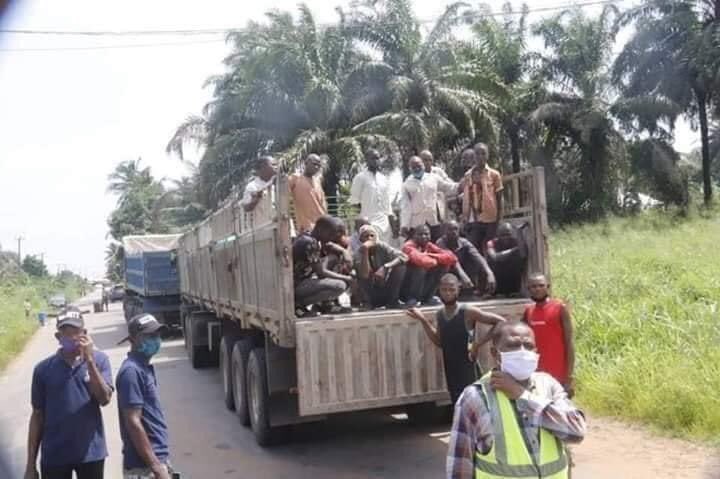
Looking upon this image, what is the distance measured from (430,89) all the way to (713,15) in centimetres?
1082

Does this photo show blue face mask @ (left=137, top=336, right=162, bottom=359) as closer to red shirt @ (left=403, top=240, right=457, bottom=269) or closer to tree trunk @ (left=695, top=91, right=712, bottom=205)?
red shirt @ (left=403, top=240, right=457, bottom=269)

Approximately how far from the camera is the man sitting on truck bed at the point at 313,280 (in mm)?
5602

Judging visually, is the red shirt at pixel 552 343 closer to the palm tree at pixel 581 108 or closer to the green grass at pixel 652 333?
the green grass at pixel 652 333

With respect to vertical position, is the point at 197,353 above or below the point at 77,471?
below

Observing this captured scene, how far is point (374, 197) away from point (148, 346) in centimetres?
402

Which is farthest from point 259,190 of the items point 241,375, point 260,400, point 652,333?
point 652,333

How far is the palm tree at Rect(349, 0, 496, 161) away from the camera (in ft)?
66.3

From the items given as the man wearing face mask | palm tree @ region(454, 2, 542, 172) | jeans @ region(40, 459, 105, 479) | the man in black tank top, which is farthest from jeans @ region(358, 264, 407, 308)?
palm tree @ region(454, 2, 542, 172)

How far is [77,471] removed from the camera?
3.70 meters

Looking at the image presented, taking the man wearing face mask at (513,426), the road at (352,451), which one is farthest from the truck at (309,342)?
the man wearing face mask at (513,426)

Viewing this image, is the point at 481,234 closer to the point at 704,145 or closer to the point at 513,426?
the point at 513,426

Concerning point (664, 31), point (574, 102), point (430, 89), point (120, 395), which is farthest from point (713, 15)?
point (120, 395)

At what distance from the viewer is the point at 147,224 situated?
49.1 meters

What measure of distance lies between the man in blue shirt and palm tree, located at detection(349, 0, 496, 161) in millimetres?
16439
